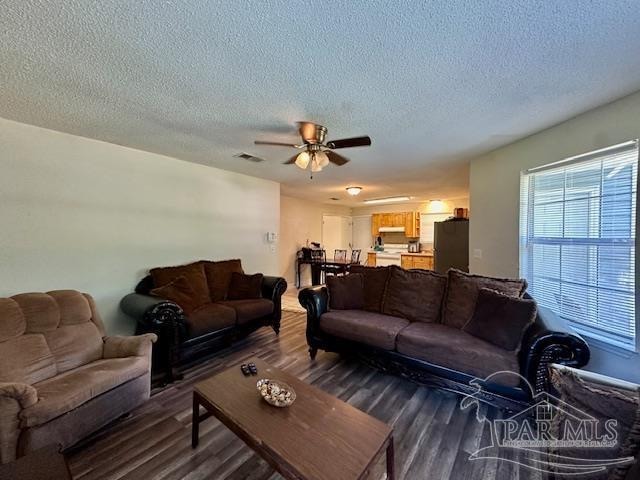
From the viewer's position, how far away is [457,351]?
2127mm

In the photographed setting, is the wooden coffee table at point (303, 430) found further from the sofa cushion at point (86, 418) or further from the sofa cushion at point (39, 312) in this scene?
the sofa cushion at point (39, 312)

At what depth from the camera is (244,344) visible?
3.41m

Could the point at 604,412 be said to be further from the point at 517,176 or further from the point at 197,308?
the point at 197,308

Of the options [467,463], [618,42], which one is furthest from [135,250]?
[618,42]

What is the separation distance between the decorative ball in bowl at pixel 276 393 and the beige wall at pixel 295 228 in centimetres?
488

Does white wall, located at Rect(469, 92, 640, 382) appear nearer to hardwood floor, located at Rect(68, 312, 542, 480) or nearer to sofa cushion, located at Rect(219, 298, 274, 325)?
hardwood floor, located at Rect(68, 312, 542, 480)

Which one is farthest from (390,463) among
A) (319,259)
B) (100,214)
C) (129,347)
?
(319,259)

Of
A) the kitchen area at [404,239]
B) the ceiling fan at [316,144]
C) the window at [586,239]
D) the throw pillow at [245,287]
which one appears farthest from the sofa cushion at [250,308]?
the kitchen area at [404,239]

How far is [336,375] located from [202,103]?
2792 mm

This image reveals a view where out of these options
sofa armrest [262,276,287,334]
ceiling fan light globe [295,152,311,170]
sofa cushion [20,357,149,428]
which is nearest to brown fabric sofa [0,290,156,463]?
sofa cushion [20,357,149,428]

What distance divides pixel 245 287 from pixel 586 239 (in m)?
3.79

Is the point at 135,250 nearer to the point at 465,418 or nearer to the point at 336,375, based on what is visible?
the point at 336,375

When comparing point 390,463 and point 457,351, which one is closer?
point 390,463

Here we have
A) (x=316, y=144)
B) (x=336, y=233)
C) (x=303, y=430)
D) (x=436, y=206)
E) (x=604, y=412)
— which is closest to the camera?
(x=604, y=412)
